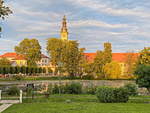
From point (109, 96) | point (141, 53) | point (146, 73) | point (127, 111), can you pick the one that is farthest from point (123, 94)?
point (141, 53)

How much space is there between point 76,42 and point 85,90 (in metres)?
44.6

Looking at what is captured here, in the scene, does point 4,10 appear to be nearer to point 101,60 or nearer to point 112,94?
point 112,94

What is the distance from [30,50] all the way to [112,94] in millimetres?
57720

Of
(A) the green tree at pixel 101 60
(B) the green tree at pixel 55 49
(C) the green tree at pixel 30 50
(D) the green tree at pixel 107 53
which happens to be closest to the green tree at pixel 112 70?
(A) the green tree at pixel 101 60

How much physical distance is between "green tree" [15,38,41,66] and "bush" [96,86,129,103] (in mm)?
57304

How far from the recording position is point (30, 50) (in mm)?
70875

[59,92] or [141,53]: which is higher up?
[141,53]

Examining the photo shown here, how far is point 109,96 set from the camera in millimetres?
15094

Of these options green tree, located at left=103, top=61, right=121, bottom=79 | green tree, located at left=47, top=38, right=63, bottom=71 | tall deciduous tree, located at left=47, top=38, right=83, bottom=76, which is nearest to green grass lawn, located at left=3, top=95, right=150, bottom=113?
green tree, located at left=103, top=61, right=121, bottom=79

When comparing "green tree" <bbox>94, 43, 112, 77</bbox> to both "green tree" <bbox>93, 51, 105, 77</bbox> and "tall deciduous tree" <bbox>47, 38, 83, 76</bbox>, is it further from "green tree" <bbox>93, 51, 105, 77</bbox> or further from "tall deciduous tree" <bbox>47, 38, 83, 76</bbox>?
"tall deciduous tree" <bbox>47, 38, 83, 76</bbox>

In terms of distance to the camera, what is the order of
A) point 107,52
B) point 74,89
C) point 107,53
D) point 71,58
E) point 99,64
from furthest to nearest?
point 107,52, point 107,53, point 99,64, point 71,58, point 74,89

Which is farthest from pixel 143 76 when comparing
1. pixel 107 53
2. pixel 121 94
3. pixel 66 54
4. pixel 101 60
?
pixel 107 53

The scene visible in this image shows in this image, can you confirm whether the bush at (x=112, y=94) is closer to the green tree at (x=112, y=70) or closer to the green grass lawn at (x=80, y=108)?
the green grass lawn at (x=80, y=108)

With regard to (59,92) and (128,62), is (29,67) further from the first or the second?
(59,92)
